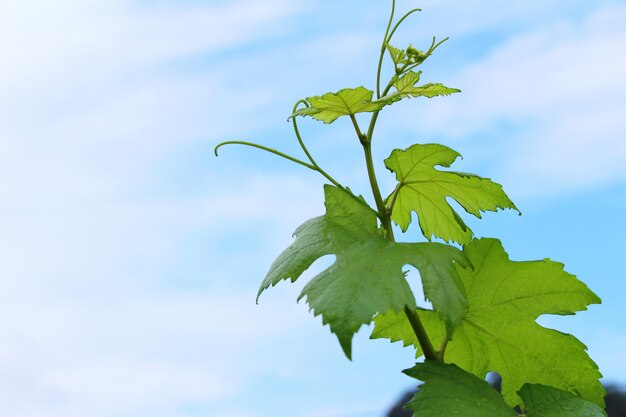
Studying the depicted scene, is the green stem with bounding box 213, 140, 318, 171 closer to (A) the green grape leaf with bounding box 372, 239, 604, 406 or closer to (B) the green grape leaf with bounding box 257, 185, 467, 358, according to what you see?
(B) the green grape leaf with bounding box 257, 185, 467, 358

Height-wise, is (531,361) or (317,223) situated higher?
(317,223)

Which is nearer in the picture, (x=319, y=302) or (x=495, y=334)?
(x=319, y=302)

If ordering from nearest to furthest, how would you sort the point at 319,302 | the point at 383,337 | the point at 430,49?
the point at 319,302, the point at 430,49, the point at 383,337

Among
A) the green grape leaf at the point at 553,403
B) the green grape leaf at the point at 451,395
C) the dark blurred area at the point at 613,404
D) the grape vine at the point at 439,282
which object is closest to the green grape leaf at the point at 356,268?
the grape vine at the point at 439,282

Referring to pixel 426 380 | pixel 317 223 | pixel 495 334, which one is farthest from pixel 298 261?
pixel 495 334

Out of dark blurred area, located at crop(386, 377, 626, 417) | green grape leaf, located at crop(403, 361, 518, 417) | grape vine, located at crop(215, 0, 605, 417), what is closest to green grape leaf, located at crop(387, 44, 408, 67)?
grape vine, located at crop(215, 0, 605, 417)

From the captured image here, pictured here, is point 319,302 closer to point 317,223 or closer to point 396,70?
point 317,223
